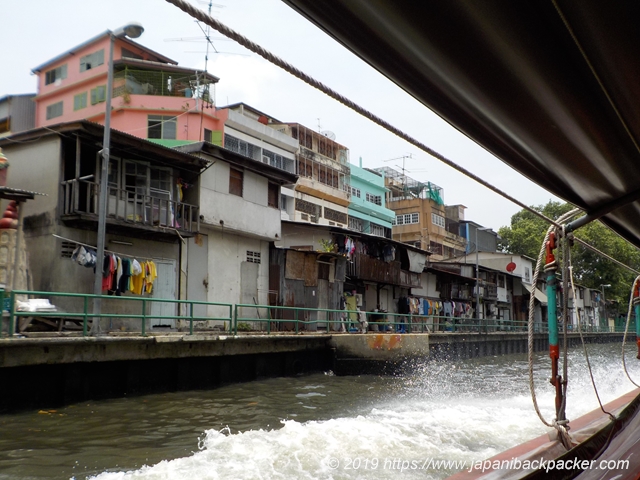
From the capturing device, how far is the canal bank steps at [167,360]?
1137 centimetres

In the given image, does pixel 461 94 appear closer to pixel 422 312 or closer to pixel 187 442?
pixel 187 442

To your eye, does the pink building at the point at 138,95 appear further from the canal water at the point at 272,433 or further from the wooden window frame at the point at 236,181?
the canal water at the point at 272,433

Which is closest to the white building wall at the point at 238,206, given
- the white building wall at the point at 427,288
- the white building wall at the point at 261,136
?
the white building wall at the point at 261,136

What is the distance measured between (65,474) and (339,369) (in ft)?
43.0

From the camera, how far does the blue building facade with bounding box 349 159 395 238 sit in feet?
145

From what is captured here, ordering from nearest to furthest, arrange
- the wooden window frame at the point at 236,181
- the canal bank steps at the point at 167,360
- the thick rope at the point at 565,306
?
the thick rope at the point at 565,306 → the canal bank steps at the point at 167,360 → the wooden window frame at the point at 236,181

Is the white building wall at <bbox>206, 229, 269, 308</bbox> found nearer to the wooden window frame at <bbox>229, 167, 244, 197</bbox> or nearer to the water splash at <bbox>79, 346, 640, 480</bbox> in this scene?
the wooden window frame at <bbox>229, 167, 244, 197</bbox>

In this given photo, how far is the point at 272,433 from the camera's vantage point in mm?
8500

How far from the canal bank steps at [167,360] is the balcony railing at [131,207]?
15.6 feet

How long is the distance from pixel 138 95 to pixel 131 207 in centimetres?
1580

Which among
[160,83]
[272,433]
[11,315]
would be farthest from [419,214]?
[272,433]

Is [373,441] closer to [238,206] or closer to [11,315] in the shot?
[11,315]

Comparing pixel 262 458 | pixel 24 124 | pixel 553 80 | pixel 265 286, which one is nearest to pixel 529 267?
pixel 265 286

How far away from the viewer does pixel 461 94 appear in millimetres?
2465
